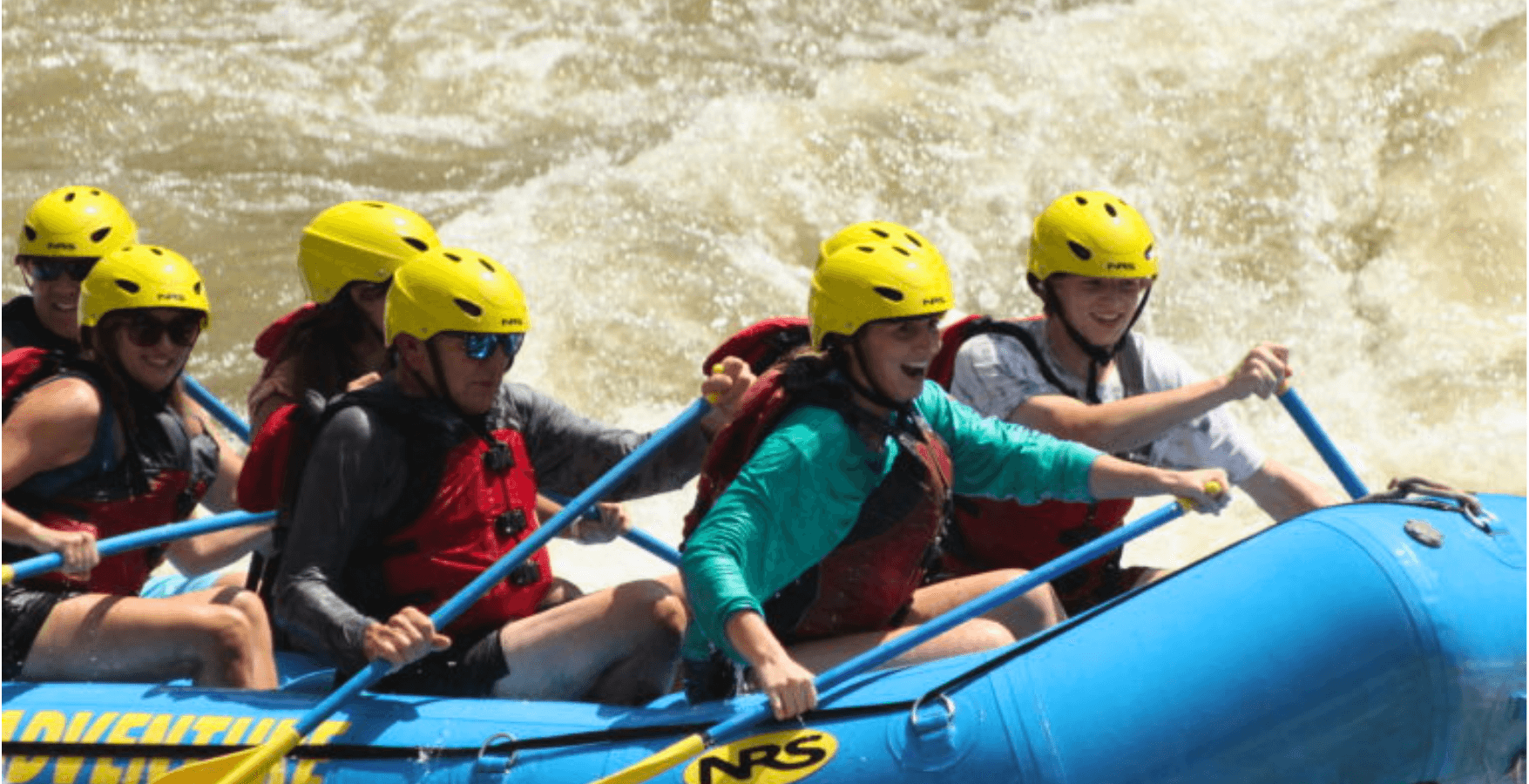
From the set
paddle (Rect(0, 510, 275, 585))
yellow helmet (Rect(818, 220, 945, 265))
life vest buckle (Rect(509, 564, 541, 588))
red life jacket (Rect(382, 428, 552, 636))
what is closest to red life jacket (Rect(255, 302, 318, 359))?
paddle (Rect(0, 510, 275, 585))

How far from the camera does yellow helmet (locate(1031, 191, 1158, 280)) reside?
188 inches

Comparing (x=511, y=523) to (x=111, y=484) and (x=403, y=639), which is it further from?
(x=111, y=484)

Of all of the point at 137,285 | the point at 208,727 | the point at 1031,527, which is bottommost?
the point at 208,727

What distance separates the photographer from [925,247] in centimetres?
437

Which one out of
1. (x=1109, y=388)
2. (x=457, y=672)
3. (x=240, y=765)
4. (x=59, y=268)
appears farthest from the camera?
(x=59, y=268)

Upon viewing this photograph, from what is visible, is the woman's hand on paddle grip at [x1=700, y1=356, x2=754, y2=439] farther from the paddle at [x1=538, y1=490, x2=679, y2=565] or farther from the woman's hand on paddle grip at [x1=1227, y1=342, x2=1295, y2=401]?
the woman's hand on paddle grip at [x1=1227, y1=342, x2=1295, y2=401]

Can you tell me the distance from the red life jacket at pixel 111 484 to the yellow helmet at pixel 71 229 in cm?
77

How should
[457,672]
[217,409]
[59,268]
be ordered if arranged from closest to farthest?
1. [457,672]
2. [59,268]
3. [217,409]

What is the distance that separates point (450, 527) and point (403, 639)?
1.20ft

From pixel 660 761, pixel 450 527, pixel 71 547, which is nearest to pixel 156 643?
pixel 71 547

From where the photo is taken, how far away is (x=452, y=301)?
4.43 metres

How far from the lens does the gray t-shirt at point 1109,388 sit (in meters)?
4.80

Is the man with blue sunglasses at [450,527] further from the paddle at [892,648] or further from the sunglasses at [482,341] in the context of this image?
the paddle at [892,648]

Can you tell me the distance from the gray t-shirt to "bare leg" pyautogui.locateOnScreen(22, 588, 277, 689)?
1.46 m
